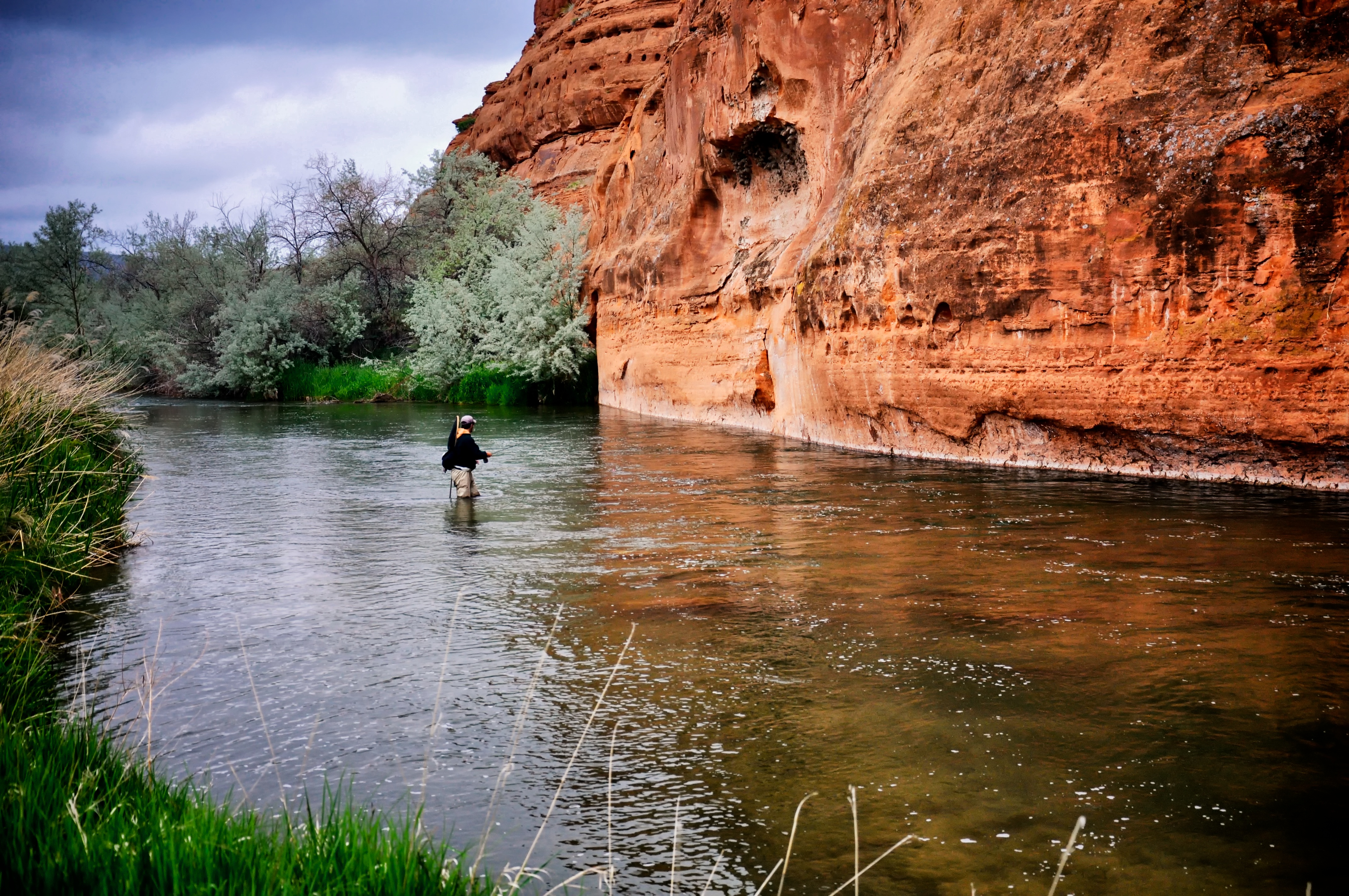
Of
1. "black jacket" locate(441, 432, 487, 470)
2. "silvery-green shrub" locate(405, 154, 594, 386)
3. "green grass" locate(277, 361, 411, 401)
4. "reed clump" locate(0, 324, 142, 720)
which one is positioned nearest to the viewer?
"reed clump" locate(0, 324, 142, 720)

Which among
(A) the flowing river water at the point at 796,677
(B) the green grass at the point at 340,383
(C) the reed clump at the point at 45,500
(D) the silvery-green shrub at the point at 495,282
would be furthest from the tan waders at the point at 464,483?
(B) the green grass at the point at 340,383

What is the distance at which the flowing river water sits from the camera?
162 inches

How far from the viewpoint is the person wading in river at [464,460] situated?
42.5 ft

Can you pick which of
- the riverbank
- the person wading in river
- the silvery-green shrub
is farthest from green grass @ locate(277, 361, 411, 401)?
the riverbank

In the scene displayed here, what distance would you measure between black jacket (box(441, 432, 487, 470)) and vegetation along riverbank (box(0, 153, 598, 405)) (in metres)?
23.7

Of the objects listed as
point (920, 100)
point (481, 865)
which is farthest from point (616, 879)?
point (920, 100)

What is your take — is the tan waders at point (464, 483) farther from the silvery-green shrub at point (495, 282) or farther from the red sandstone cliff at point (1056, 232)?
the silvery-green shrub at point (495, 282)

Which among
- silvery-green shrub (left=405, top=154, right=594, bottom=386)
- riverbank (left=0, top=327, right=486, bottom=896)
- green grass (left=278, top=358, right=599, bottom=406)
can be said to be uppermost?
silvery-green shrub (left=405, top=154, right=594, bottom=386)

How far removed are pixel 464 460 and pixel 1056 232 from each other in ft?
26.4

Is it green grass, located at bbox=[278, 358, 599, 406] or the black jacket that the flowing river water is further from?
green grass, located at bbox=[278, 358, 599, 406]

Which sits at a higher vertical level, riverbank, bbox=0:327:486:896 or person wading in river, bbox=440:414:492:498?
person wading in river, bbox=440:414:492:498

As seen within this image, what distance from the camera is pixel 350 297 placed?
47.5 meters

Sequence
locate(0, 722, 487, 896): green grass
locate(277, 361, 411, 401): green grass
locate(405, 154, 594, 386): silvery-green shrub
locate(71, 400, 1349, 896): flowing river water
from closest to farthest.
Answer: locate(0, 722, 487, 896): green grass < locate(71, 400, 1349, 896): flowing river water < locate(405, 154, 594, 386): silvery-green shrub < locate(277, 361, 411, 401): green grass

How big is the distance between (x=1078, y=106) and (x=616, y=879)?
482 inches
